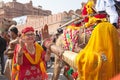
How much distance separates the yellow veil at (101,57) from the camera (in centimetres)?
281

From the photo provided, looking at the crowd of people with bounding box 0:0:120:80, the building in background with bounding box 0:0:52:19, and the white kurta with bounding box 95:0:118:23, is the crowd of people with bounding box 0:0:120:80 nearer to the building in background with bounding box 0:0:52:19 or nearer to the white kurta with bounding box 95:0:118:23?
the white kurta with bounding box 95:0:118:23

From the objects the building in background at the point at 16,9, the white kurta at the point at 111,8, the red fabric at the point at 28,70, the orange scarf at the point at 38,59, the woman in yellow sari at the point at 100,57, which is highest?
the white kurta at the point at 111,8

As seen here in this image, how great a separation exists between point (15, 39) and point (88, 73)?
4.19 meters

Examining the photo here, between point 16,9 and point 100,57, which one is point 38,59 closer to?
point 100,57

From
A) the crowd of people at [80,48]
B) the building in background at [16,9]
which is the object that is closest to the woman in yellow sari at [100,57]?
the crowd of people at [80,48]

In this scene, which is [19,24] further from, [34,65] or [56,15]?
[34,65]

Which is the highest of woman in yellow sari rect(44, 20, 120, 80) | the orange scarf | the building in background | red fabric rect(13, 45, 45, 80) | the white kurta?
the white kurta

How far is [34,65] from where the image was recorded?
5.84 metres

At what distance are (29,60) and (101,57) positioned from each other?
304 cm

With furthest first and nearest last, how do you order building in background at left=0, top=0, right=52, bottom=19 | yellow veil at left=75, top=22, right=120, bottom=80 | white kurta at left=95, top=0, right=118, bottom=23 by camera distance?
building in background at left=0, top=0, right=52, bottom=19 < white kurta at left=95, top=0, right=118, bottom=23 < yellow veil at left=75, top=22, right=120, bottom=80

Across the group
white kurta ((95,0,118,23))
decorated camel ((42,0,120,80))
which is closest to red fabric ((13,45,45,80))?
white kurta ((95,0,118,23))

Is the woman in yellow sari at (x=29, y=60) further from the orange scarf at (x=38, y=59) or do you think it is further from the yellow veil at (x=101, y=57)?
the yellow veil at (x=101, y=57)

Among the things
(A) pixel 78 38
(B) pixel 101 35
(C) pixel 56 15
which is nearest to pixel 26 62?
(A) pixel 78 38

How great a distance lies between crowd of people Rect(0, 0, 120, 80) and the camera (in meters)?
2.86
